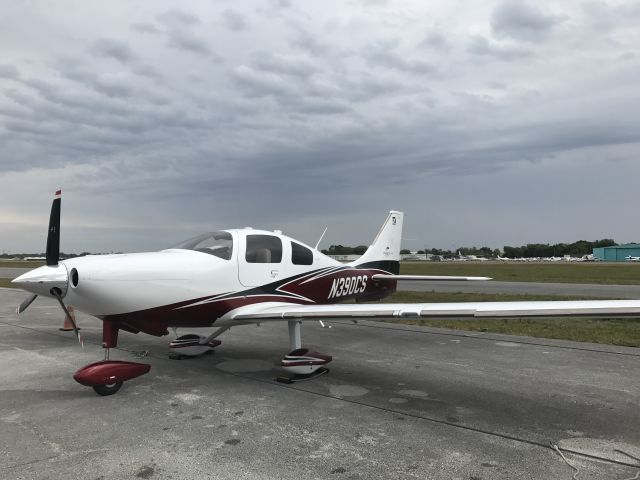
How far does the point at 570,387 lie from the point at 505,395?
3.26ft

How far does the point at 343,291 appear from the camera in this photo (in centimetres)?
893

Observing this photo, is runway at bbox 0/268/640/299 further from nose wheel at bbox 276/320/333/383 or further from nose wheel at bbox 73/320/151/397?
nose wheel at bbox 73/320/151/397

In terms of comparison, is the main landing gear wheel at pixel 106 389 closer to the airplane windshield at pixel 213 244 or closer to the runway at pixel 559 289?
the airplane windshield at pixel 213 244

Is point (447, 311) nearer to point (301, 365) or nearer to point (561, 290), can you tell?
point (301, 365)

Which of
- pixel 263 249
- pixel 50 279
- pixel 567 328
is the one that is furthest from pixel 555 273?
pixel 50 279

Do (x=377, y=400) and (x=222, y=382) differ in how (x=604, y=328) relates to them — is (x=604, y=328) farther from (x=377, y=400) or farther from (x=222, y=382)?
(x=222, y=382)

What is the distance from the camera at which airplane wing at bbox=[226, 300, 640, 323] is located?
433 cm

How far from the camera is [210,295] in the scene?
251 inches

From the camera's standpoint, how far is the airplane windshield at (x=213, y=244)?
6703mm

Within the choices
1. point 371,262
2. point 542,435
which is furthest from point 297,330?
point 371,262

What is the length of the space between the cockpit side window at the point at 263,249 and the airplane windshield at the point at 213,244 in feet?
0.97

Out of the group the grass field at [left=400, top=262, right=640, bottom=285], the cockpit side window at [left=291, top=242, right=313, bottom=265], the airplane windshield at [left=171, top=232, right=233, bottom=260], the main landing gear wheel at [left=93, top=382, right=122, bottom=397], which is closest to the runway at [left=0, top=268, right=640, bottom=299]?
the grass field at [left=400, top=262, right=640, bottom=285]

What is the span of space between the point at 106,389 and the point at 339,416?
2.83 meters

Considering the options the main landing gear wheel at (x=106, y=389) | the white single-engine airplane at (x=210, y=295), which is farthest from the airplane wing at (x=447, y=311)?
the main landing gear wheel at (x=106, y=389)
